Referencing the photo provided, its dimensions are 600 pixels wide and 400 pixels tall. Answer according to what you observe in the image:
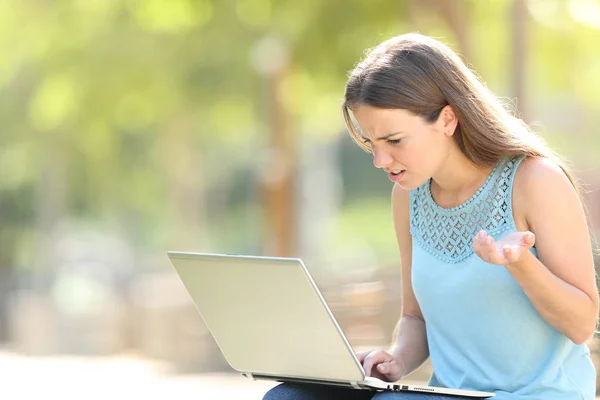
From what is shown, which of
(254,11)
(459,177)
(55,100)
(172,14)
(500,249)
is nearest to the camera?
(500,249)

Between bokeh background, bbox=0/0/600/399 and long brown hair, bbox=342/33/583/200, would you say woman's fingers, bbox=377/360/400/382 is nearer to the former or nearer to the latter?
long brown hair, bbox=342/33/583/200

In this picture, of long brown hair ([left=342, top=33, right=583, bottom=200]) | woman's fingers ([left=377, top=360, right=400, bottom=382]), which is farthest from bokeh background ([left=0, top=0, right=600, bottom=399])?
woman's fingers ([left=377, top=360, right=400, bottom=382])

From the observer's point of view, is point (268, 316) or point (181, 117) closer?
point (268, 316)

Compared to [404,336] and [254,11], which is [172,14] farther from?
[404,336]

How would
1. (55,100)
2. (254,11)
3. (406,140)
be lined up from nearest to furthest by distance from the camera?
1. (406,140)
2. (254,11)
3. (55,100)

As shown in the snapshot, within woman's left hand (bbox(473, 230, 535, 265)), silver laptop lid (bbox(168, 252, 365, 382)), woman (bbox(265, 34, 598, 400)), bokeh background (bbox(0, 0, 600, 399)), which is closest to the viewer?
woman's left hand (bbox(473, 230, 535, 265))

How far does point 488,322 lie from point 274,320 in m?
0.48

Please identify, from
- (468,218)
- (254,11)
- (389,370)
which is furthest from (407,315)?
(254,11)

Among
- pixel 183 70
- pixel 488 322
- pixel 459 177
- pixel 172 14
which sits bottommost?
pixel 488 322

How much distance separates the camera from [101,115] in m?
10.5

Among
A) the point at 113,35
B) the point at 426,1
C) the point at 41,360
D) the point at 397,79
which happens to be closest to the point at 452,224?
the point at 397,79

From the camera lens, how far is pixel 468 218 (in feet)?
7.78

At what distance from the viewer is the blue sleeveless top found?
222cm

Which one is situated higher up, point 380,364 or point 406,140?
point 406,140
